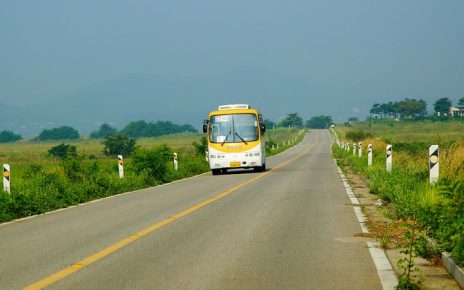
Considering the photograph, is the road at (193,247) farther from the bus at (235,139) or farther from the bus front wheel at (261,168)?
the bus front wheel at (261,168)

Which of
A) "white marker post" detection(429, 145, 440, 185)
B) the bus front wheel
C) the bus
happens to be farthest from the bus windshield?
"white marker post" detection(429, 145, 440, 185)

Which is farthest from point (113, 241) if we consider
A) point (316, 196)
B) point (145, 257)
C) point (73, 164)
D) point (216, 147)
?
point (216, 147)

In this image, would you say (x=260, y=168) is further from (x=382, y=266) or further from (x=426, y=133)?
(x=426, y=133)

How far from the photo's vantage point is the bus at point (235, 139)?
30.2 metres

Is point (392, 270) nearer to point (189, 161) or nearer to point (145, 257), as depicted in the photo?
point (145, 257)

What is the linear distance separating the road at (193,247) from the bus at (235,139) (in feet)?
46.4

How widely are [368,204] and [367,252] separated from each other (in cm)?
625

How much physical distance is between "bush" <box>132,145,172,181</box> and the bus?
4749 mm

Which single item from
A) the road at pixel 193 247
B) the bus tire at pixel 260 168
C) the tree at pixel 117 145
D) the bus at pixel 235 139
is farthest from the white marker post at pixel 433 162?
the tree at pixel 117 145

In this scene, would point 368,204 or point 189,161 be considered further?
point 189,161

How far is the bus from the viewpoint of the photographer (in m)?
30.2

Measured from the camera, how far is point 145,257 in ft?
27.7

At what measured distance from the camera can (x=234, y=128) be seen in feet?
100

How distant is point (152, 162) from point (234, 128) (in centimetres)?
685
